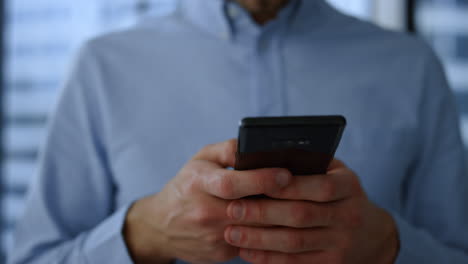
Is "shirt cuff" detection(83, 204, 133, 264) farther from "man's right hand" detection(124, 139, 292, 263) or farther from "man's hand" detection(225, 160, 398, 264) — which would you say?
"man's hand" detection(225, 160, 398, 264)

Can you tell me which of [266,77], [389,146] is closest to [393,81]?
[389,146]

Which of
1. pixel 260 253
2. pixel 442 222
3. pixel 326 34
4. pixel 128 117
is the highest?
pixel 326 34

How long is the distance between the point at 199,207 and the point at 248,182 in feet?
0.29

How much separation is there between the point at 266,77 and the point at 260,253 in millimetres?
339

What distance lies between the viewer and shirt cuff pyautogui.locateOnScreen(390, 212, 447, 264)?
542mm

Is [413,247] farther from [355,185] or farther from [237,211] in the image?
[237,211]

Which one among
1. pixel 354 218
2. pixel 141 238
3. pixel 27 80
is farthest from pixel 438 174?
pixel 27 80

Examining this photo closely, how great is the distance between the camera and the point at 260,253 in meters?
0.44

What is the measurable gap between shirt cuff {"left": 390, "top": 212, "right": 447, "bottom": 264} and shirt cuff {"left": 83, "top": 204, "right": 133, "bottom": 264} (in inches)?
15.8

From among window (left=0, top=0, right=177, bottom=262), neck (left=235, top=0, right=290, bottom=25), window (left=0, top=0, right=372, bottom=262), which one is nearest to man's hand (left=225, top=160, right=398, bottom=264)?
neck (left=235, top=0, right=290, bottom=25)

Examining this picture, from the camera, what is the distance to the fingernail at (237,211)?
40 cm

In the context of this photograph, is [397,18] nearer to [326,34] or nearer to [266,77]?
[326,34]

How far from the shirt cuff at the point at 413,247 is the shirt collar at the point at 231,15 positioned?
0.41 m

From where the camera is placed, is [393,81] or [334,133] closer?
[334,133]
